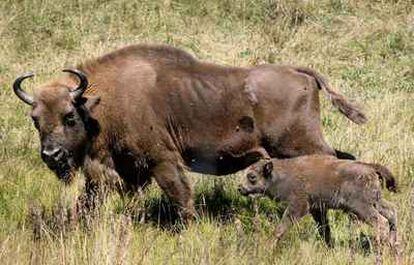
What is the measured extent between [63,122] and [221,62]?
22.6 ft

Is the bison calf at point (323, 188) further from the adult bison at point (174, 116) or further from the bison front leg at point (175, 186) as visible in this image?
the bison front leg at point (175, 186)

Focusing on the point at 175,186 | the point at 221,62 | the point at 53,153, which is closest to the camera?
the point at 53,153

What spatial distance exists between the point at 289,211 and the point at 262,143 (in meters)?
0.88

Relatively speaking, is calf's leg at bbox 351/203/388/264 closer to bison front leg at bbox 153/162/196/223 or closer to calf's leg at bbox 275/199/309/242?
calf's leg at bbox 275/199/309/242

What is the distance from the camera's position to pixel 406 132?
10.7 metres

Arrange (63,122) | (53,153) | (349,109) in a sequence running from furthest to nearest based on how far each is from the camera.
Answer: (349,109) → (63,122) → (53,153)

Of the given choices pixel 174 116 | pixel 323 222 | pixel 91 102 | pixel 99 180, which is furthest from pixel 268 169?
pixel 91 102

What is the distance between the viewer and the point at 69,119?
7801 millimetres

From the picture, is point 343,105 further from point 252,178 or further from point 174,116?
point 174,116

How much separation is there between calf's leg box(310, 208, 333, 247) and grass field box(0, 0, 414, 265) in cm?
11

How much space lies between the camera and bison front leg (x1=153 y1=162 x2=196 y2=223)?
792cm

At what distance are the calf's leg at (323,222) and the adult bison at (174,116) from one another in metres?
0.65

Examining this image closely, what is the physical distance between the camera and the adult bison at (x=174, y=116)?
→ 26.0ft

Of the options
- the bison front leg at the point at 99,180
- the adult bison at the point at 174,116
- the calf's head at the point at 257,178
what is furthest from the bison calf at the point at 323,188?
the bison front leg at the point at 99,180
